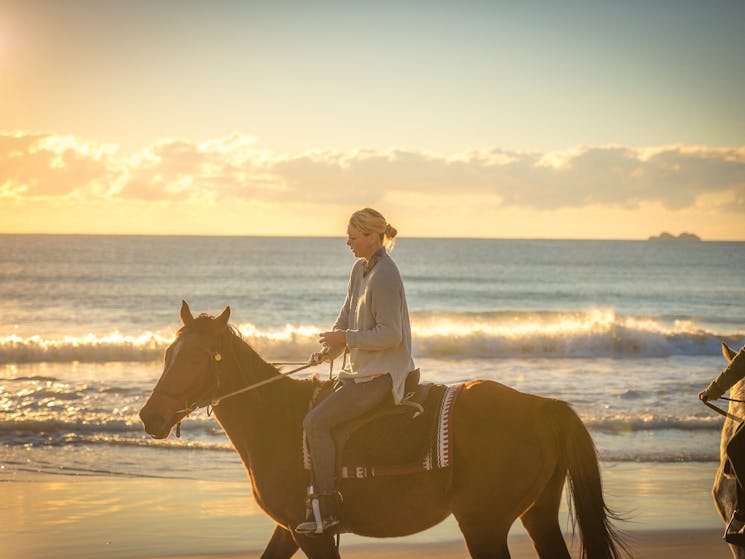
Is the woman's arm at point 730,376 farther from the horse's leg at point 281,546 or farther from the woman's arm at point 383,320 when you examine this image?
the horse's leg at point 281,546

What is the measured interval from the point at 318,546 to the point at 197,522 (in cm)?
376

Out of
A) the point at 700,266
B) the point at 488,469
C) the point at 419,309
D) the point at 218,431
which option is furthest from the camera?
the point at 700,266

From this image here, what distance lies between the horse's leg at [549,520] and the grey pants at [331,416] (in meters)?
1.09

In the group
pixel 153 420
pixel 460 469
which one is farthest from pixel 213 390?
pixel 460 469

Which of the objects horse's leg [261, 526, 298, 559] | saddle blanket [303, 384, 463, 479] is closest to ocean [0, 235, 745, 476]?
horse's leg [261, 526, 298, 559]

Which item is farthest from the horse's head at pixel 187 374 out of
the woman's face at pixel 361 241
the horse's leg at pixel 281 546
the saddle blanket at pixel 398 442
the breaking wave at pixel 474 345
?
the breaking wave at pixel 474 345

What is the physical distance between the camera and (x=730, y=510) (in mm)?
5539

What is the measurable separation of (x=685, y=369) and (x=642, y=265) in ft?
202

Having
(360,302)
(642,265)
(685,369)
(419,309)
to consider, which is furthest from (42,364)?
(642,265)

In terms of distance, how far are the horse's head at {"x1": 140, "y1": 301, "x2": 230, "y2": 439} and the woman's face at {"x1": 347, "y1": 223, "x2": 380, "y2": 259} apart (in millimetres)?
807

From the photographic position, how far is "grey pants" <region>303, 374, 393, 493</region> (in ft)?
17.8

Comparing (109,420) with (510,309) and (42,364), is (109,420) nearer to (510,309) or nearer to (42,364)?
(42,364)

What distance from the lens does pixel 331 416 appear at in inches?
214

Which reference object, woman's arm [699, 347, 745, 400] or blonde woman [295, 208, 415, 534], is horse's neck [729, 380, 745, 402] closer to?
woman's arm [699, 347, 745, 400]
